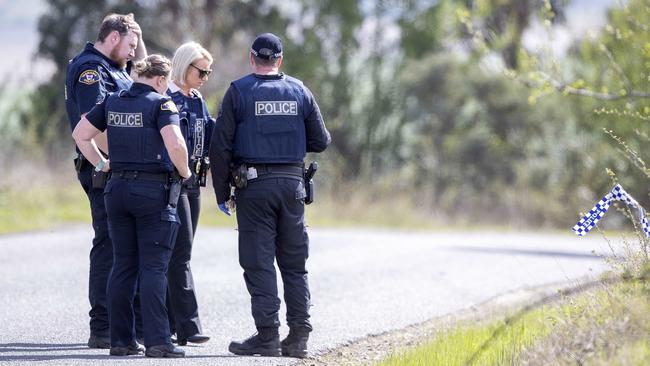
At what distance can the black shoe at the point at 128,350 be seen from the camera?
7625mm

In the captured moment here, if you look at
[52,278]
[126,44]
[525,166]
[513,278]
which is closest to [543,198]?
[525,166]

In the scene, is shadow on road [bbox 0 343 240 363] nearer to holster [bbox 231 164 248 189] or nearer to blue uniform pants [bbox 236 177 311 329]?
blue uniform pants [bbox 236 177 311 329]

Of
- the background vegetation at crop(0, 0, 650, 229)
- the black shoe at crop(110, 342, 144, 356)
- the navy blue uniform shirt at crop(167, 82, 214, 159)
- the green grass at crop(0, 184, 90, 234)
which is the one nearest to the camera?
the black shoe at crop(110, 342, 144, 356)

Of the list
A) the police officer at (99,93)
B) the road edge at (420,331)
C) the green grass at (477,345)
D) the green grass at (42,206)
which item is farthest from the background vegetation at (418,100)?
the police officer at (99,93)

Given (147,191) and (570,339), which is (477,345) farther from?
(147,191)

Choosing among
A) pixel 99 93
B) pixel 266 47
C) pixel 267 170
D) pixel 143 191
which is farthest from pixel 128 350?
pixel 266 47

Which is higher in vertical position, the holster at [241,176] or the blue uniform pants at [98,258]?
the holster at [241,176]

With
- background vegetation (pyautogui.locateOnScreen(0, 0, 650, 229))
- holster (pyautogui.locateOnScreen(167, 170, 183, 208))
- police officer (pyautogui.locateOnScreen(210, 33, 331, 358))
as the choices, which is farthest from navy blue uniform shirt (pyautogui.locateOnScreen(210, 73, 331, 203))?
background vegetation (pyautogui.locateOnScreen(0, 0, 650, 229))

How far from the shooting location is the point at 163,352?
757 cm

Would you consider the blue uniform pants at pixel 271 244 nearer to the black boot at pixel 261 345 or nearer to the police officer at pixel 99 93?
the black boot at pixel 261 345

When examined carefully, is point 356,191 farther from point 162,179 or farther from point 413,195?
point 162,179

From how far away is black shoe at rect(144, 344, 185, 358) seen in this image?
755cm

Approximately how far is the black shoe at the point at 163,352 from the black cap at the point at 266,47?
189 centimetres

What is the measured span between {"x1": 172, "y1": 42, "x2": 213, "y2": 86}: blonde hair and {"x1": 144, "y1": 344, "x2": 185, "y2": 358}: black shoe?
68.8 inches
